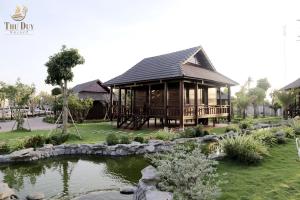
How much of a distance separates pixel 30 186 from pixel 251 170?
19.3 feet

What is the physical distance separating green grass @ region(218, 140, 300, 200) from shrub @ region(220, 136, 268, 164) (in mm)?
205

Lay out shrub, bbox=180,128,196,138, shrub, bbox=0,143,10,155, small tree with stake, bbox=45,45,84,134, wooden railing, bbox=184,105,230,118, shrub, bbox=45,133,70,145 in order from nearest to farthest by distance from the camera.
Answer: shrub, bbox=0,143,10,155
shrub, bbox=45,133,70,145
shrub, bbox=180,128,196,138
small tree with stake, bbox=45,45,84,134
wooden railing, bbox=184,105,230,118

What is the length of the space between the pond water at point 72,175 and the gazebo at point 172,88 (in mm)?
7286

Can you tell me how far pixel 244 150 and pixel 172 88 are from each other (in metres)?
13.9

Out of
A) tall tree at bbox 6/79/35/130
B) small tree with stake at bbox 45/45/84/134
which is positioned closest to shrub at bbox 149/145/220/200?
small tree with stake at bbox 45/45/84/134

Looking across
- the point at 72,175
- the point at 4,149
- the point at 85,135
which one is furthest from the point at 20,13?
the point at 72,175

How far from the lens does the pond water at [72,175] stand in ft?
23.0

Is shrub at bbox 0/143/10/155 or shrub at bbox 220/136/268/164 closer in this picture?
shrub at bbox 220/136/268/164

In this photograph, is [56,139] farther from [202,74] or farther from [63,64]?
[202,74]

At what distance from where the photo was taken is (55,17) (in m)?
13.2

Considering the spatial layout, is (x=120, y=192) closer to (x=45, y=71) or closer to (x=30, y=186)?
(x=30, y=186)

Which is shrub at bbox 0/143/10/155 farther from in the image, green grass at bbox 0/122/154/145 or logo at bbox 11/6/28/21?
logo at bbox 11/6/28/21

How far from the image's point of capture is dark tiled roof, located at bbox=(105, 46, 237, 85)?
16981 mm

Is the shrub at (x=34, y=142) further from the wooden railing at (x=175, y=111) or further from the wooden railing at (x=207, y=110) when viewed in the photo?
the wooden railing at (x=207, y=110)
